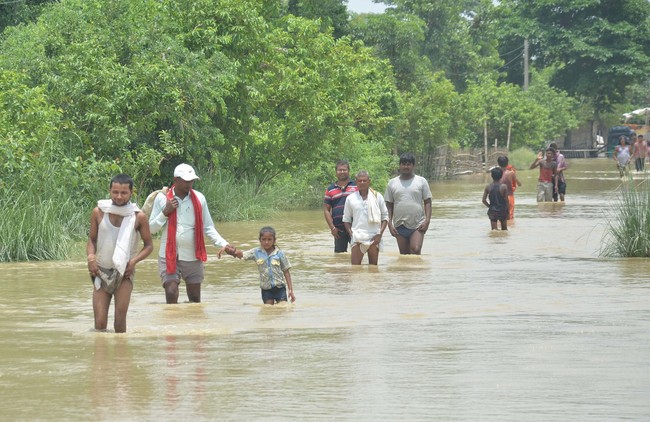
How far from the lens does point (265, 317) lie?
40.2 ft

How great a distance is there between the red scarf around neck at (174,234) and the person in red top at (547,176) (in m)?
19.2

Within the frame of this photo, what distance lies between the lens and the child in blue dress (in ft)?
41.2

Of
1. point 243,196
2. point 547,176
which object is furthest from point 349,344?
point 547,176

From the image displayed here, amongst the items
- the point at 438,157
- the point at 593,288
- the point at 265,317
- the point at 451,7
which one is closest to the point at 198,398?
the point at 265,317

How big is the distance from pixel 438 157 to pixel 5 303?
1527 inches

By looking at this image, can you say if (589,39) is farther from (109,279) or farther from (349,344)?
(109,279)

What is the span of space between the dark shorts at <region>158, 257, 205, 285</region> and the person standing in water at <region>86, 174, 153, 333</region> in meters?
1.66

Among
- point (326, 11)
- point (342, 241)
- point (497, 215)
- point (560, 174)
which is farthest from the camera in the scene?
point (326, 11)

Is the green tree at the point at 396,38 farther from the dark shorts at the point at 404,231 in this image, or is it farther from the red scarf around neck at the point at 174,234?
the red scarf around neck at the point at 174,234

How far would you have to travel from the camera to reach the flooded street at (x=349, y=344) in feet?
26.5

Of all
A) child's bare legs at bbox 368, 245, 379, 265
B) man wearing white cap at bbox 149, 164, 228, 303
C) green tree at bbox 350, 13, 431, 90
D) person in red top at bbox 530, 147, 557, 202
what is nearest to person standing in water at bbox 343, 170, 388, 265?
child's bare legs at bbox 368, 245, 379, 265

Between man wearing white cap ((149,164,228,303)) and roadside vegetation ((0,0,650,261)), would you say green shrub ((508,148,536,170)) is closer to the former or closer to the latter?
roadside vegetation ((0,0,650,261))

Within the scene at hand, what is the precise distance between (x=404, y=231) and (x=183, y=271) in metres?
5.36

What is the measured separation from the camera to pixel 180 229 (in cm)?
1233
